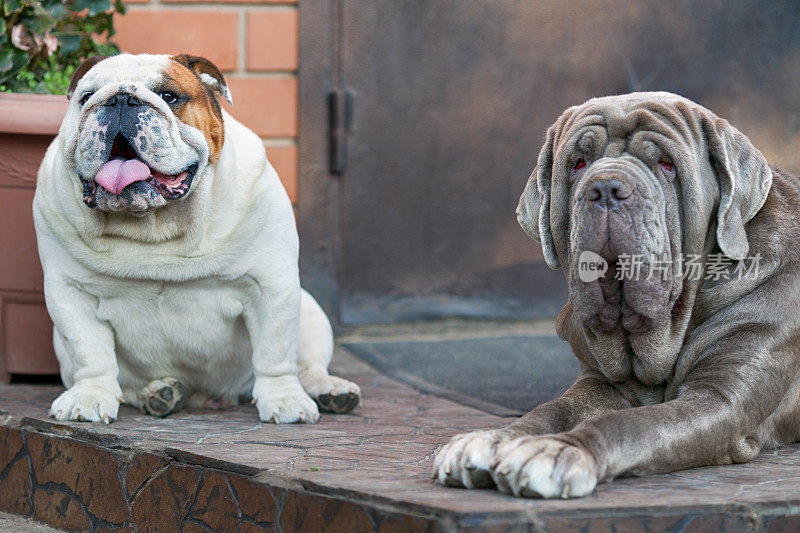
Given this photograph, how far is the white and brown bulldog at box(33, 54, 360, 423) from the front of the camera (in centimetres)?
310

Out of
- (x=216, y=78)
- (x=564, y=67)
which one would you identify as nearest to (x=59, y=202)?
(x=216, y=78)

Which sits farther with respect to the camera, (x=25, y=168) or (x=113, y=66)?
(x=25, y=168)

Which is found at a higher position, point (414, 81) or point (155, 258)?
point (414, 81)

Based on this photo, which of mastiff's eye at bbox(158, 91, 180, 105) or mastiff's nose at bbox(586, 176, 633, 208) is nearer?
mastiff's nose at bbox(586, 176, 633, 208)

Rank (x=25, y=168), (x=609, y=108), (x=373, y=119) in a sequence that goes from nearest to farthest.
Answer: (x=609, y=108) < (x=25, y=168) < (x=373, y=119)

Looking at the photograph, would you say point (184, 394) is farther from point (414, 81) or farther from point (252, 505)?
point (414, 81)

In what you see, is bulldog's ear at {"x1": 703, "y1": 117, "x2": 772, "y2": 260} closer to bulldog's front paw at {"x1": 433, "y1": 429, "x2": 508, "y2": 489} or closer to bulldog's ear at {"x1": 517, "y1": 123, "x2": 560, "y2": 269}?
bulldog's ear at {"x1": 517, "y1": 123, "x2": 560, "y2": 269}

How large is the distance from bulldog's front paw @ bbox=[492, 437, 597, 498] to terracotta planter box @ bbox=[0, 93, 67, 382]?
2191mm

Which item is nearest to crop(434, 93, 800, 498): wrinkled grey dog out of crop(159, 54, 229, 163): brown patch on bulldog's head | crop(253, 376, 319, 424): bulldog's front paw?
crop(253, 376, 319, 424): bulldog's front paw

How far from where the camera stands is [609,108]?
264cm

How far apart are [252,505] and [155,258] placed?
0.98 metres

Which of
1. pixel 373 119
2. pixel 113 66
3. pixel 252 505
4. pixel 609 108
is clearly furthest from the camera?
pixel 373 119

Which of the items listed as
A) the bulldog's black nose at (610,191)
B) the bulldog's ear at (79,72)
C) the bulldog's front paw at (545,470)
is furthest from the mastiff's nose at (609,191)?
the bulldog's ear at (79,72)

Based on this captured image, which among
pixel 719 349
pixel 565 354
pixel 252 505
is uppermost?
pixel 719 349
